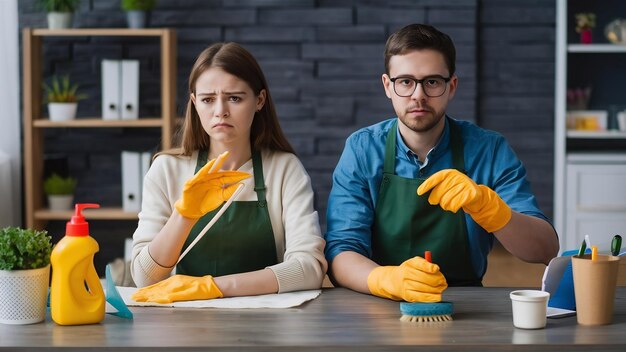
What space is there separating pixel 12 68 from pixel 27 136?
17.6 inches

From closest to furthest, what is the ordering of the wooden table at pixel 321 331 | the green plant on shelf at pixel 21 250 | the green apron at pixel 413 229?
the wooden table at pixel 321 331 → the green plant on shelf at pixel 21 250 → the green apron at pixel 413 229

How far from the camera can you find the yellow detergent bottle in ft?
5.48

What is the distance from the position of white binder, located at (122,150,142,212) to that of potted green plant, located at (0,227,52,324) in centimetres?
286

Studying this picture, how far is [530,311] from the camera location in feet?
5.35

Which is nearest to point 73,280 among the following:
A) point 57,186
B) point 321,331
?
point 321,331

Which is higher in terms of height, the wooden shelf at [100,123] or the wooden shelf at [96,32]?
the wooden shelf at [96,32]

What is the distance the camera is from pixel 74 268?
5.51 ft

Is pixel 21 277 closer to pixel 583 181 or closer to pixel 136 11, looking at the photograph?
pixel 136 11

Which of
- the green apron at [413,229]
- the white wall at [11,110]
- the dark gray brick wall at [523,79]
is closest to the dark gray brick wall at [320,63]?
the dark gray brick wall at [523,79]

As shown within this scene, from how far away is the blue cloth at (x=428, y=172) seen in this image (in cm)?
222

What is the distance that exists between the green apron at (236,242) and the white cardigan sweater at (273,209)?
20mm

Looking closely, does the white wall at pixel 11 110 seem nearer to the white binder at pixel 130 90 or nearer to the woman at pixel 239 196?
the white binder at pixel 130 90

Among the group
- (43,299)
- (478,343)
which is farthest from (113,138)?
(478,343)

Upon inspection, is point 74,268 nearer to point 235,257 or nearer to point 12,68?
point 235,257
